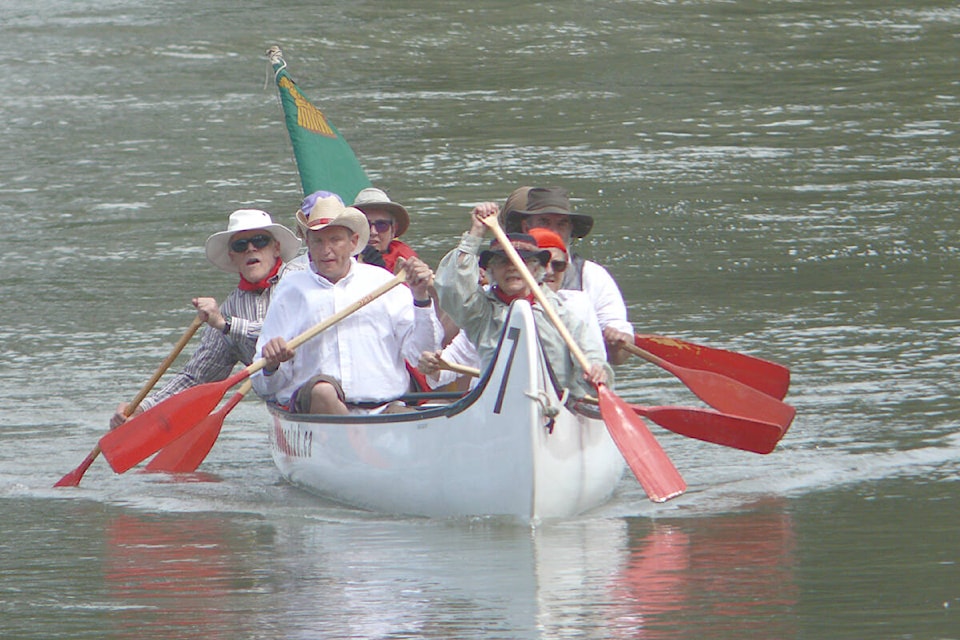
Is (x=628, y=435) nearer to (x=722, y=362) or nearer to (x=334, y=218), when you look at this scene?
(x=334, y=218)

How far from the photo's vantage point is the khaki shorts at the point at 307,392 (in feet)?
28.9

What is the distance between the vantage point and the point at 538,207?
30.0ft

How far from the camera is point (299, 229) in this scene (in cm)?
955

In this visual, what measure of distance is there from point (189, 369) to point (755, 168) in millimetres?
8063

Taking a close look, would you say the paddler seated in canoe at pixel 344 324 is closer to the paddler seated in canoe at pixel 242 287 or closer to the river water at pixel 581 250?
the paddler seated in canoe at pixel 242 287

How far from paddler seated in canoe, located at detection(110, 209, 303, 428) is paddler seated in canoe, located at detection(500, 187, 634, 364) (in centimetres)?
111

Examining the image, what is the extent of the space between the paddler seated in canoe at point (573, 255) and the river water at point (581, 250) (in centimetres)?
75

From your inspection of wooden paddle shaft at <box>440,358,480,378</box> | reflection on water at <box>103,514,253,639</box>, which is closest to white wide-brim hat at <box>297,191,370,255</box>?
wooden paddle shaft at <box>440,358,480,378</box>

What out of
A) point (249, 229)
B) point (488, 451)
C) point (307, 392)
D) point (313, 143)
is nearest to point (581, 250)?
point (313, 143)

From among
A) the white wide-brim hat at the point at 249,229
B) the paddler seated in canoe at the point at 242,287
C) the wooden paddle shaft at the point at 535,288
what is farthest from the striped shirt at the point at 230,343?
the wooden paddle shaft at the point at 535,288

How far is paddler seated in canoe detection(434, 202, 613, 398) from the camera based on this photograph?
8.02 metres

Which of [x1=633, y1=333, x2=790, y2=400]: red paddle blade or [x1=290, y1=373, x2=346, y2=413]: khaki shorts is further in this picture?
[x1=633, y1=333, x2=790, y2=400]: red paddle blade

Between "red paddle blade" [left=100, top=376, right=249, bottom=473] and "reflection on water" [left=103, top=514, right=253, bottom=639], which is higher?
"red paddle blade" [left=100, top=376, right=249, bottom=473]

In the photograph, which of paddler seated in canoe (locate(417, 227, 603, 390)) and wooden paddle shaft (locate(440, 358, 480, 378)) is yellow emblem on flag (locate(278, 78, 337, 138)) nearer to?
paddler seated in canoe (locate(417, 227, 603, 390))
